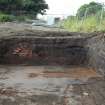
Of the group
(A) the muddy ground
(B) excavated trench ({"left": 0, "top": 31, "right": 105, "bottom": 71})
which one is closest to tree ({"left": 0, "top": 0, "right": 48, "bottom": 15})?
(B) excavated trench ({"left": 0, "top": 31, "right": 105, "bottom": 71})

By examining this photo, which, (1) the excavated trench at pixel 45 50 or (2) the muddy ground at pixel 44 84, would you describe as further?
(1) the excavated trench at pixel 45 50

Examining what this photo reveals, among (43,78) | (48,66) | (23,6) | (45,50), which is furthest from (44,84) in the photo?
(23,6)

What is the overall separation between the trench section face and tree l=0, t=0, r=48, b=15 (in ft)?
106

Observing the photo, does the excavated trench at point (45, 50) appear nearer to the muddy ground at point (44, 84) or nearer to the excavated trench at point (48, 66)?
the excavated trench at point (48, 66)

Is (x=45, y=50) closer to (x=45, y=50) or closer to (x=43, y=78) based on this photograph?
(x=45, y=50)

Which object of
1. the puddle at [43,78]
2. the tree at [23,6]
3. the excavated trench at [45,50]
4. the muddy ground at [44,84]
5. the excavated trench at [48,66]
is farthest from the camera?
the tree at [23,6]

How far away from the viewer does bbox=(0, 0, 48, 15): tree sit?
4569 centimetres

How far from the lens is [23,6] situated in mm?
48156

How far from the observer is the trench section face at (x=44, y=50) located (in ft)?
42.0

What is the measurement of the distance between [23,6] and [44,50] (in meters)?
35.9

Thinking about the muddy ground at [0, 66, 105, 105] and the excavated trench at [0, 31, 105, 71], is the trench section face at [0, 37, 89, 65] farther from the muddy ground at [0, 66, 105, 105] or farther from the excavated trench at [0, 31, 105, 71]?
the muddy ground at [0, 66, 105, 105]

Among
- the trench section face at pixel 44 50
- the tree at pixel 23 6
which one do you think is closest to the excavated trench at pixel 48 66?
the trench section face at pixel 44 50

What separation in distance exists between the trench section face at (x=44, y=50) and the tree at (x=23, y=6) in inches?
1270

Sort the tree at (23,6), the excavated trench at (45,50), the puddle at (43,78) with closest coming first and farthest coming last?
1. the puddle at (43,78)
2. the excavated trench at (45,50)
3. the tree at (23,6)
